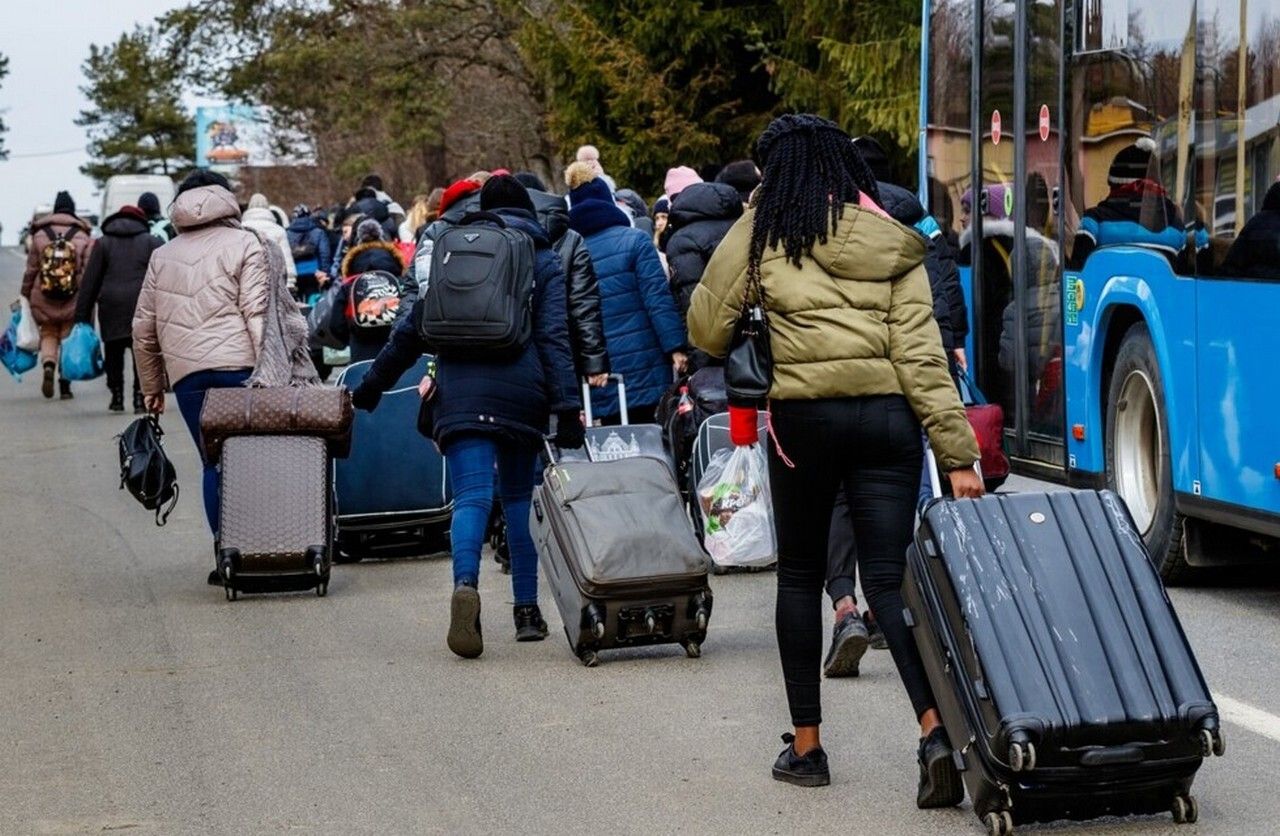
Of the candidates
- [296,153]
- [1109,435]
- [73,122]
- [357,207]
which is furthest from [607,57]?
[73,122]

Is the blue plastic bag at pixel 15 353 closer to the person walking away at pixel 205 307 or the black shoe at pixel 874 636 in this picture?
the person walking away at pixel 205 307

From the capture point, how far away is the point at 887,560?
621 centimetres

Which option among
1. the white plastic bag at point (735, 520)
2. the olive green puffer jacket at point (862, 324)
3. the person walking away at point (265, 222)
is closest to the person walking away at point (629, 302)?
the white plastic bag at point (735, 520)

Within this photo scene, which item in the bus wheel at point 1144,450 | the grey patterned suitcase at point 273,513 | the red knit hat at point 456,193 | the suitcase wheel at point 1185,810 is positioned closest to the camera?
the suitcase wheel at point 1185,810

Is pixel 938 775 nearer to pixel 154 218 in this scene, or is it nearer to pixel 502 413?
pixel 502 413

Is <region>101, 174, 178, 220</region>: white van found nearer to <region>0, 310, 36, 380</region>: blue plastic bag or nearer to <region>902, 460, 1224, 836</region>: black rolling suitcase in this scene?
<region>0, 310, 36, 380</region>: blue plastic bag

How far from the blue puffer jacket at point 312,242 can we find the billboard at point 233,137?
2027cm

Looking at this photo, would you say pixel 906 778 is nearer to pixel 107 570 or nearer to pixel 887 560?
pixel 887 560

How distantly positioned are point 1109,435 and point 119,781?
5390mm

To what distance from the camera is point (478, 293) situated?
8555mm

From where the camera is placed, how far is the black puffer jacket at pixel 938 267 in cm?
868

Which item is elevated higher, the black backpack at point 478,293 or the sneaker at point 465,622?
the black backpack at point 478,293

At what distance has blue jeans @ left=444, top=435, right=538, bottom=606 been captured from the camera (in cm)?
872

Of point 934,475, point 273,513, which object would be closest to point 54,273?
point 273,513
